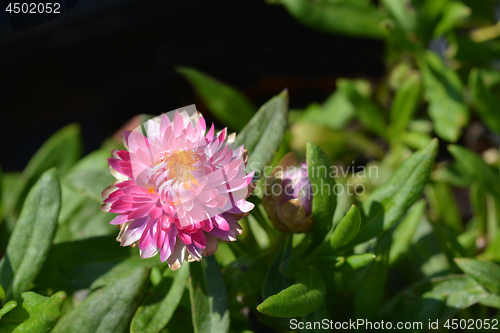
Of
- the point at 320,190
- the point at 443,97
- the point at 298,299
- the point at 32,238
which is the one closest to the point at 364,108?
the point at 443,97

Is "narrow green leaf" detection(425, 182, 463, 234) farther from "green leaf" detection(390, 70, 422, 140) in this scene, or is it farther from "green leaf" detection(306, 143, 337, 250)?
"green leaf" detection(306, 143, 337, 250)

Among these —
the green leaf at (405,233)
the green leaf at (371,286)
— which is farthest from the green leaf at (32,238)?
the green leaf at (405,233)

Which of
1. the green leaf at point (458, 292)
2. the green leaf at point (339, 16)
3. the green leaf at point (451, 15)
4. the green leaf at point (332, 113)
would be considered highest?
the green leaf at point (339, 16)

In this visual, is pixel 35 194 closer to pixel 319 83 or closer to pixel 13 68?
pixel 13 68

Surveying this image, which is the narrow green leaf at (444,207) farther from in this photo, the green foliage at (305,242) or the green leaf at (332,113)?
the green leaf at (332,113)

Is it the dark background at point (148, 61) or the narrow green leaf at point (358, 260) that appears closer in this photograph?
the narrow green leaf at point (358, 260)

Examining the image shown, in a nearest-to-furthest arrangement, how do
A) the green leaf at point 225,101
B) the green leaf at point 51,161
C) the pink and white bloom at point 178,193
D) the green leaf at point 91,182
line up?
1. the pink and white bloom at point 178,193
2. the green leaf at point 91,182
3. the green leaf at point 51,161
4. the green leaf at point 225,101

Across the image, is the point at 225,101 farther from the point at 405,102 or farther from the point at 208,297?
the point at 208,297
